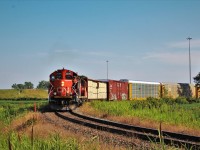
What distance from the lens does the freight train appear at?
25.8 m

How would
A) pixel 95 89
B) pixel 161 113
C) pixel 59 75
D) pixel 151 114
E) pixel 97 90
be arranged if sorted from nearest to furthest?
1. pixel 151 114
2. pixel 161 113
3. pixel 59 75
4. pixel 95 89
5. pixel 97 90

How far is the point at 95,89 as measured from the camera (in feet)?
107

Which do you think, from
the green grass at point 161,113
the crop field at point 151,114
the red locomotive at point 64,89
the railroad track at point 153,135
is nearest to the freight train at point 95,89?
the red locomotive at point 64,89

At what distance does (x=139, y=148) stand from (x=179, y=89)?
47513 mm

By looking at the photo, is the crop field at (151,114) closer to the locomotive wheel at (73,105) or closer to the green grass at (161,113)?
the green grass at (161,113)

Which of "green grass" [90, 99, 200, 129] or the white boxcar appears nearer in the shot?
"green grass" [90, 99, 200, 129]

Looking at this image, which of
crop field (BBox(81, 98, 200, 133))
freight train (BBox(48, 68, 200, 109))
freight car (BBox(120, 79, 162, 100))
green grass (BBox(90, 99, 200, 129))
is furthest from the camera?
freight car (BBox(120, 79, 162, 100))

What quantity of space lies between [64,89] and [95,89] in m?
7.16

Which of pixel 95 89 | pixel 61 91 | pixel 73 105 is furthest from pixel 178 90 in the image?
pixel 61 91

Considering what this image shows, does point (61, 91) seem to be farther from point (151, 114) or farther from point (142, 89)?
point (142, 89)

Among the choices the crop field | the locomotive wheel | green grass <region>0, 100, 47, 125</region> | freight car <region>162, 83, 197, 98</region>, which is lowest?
green grass <region>0, 100, 47, 125</region>

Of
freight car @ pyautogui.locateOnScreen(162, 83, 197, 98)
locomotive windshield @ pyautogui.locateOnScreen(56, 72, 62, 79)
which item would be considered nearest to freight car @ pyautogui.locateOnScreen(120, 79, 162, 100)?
freight car @ pyautogui.locateOnScreen(162, 83, 197, 98)

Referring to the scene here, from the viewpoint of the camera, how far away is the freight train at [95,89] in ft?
84.5

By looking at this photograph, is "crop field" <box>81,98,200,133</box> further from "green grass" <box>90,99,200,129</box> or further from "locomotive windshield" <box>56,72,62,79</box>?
"locomotive windshield" <box>56,72,62,79</box>
